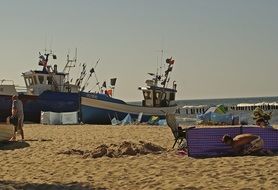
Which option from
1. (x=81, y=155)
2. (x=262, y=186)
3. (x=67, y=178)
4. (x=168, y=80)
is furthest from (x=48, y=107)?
(x=262, y=186)

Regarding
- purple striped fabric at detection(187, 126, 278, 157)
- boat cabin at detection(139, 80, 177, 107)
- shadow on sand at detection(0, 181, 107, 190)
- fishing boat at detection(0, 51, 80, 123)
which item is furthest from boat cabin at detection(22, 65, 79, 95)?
shadow on sand at detection(0, 181, 107, 190)

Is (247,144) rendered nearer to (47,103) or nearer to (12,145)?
(12,145)

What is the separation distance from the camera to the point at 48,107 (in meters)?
34.8

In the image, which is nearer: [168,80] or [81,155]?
[81,155]

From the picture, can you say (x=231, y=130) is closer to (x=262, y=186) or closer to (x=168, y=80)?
(x=262, y=186)

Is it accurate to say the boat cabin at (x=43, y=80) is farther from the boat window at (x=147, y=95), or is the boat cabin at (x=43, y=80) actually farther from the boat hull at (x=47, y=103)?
the boat window at (x=147, y=95)

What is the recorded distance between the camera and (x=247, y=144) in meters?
11.5

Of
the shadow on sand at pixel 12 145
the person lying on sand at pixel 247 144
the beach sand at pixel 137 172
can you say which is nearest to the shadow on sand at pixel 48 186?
the beach sand at pixel 137 172

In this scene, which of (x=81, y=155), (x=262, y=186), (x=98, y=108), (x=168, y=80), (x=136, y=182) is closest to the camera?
(x=262, y=186)

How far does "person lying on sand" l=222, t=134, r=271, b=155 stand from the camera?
451 inches

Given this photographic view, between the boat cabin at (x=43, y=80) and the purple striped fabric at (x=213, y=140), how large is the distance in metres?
25.4

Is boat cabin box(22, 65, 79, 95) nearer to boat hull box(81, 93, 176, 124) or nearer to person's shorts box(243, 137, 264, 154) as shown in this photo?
boat hull box(81, 93, 176, 124)

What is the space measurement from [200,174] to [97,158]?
3587 mm

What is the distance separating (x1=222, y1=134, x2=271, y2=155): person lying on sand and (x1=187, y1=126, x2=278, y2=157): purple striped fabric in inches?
7.0
